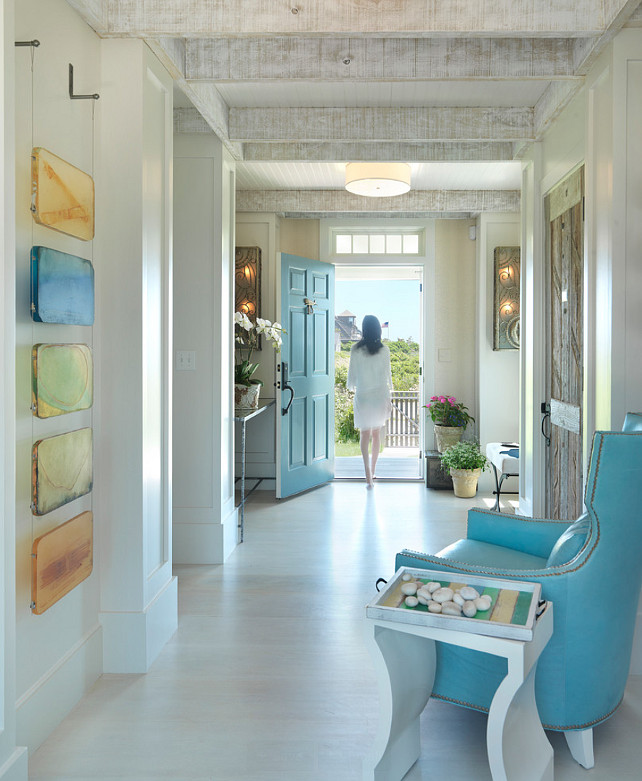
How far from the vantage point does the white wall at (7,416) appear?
1812 millimetres

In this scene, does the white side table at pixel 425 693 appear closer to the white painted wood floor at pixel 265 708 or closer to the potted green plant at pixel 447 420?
Result: the white painted wood floor at pixel 265 708

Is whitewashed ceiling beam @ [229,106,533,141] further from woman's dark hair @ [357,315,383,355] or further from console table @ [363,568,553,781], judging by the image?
console table @ [363,568,553,781]

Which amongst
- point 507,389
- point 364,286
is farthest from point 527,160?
point 364,286

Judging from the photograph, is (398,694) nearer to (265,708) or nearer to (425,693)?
(425,693)

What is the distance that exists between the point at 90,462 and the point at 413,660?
1383mm

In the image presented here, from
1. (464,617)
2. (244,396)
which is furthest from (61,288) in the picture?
(244,396)

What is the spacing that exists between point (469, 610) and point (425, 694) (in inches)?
17.7

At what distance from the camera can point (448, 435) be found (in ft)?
21.0

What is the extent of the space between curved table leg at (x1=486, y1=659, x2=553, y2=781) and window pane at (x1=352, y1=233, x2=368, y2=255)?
17.7 ft

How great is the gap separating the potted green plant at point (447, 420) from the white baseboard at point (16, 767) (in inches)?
195

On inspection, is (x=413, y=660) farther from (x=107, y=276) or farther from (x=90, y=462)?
(x=107, y=276)

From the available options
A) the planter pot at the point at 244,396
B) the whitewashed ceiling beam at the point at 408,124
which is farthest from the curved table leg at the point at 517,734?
the planter pot at the point at 244,396

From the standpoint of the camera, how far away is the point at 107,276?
2684 mm

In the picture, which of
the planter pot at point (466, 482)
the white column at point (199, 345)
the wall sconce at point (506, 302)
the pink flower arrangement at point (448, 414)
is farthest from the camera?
the pink flower arrangement at point (448, 414)
